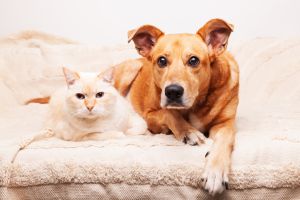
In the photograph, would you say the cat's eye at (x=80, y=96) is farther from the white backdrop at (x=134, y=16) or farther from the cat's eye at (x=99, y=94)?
the white backdrop at (x=134, y=16)

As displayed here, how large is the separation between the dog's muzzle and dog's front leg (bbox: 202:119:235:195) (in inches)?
8.8

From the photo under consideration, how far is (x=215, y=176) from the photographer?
1.70 meters

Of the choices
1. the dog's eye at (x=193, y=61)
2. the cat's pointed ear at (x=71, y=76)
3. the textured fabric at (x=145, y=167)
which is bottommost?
the textured fabric at (x=145, y=167)

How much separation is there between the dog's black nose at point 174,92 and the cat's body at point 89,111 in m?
0.35

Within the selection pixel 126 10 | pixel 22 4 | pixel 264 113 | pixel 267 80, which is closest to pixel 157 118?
pixel 264 113

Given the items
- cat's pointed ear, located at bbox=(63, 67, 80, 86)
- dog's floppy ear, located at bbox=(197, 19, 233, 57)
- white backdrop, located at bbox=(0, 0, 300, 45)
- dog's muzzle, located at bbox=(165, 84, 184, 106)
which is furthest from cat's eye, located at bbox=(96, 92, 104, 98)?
Answer: white backdrop, located at bbox=(0, 0, 300, 45)

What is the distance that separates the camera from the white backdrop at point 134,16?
11.9 ft

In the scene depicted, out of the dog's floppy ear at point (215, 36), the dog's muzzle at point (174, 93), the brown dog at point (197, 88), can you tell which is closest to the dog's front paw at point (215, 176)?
the brown dog at point (197, 88)

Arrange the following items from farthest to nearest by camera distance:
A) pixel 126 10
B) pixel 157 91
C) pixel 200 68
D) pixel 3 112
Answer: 1. pixel 126 10
2. pixel 3 112
3. pixel 157 91
4. pixel 200 68

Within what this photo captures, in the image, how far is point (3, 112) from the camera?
2.87 m

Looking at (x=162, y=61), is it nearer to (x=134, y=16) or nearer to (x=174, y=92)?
(x=174, y=92)

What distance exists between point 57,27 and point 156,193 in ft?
7.62

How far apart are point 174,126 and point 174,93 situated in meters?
0.24

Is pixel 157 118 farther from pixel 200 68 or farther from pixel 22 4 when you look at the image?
pixel 22 4
